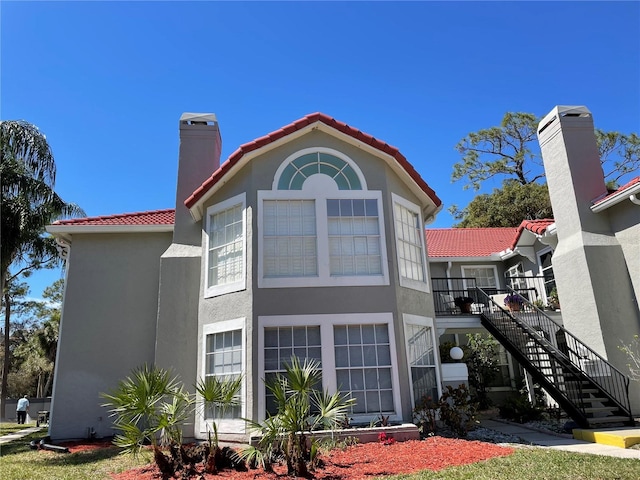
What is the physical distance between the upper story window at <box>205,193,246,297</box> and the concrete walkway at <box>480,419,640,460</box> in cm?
787

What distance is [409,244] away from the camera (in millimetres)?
12844

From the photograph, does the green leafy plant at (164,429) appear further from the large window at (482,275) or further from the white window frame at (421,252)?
the large window at (482,275)

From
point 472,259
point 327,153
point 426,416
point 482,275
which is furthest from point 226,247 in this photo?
point 482,275

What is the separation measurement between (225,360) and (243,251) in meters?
2.76

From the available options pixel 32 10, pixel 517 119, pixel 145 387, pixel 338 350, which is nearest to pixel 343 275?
pixel 338 350

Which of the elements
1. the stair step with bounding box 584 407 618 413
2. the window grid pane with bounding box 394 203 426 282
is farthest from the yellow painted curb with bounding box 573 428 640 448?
the window grid pane with bounding box 394 203 426 282

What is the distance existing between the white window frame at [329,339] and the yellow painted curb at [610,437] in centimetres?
430

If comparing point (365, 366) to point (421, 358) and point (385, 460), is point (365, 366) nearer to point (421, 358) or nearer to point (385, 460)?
point (421, 358)

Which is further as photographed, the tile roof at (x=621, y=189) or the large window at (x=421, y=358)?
the tile roof at (x=621, y=189)

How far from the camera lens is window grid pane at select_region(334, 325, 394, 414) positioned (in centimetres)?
1077

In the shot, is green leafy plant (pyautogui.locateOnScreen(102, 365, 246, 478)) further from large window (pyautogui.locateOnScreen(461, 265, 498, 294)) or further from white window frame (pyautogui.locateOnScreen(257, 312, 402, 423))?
large window (pyautogui.locateOnScreen(461, 265, 498, 294))

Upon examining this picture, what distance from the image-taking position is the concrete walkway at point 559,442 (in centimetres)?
891

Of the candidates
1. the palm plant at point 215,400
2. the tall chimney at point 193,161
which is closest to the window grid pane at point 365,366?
the palm plant at point 215,400

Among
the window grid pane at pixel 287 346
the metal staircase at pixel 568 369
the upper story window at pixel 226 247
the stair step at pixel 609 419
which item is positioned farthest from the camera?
the upper story window at pixel 226 247
